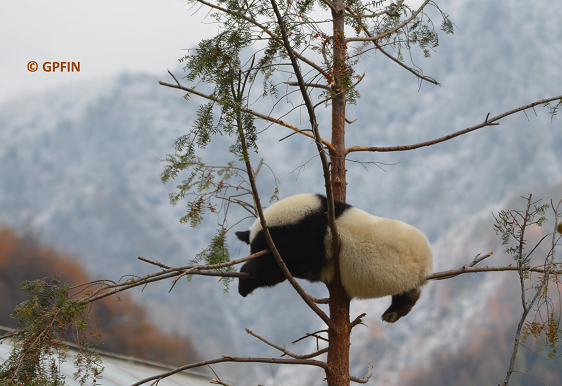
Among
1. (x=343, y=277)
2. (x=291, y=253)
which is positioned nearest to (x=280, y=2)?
(x=291, y=253)

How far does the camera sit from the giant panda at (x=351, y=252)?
2736 mm

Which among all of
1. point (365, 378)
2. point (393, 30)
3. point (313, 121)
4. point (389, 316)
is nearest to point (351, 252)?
point (389, 316)

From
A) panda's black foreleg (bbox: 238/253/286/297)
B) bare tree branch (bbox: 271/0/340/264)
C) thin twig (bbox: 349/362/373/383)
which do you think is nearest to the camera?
bare tree branch (bbox: 271/0/340/264)

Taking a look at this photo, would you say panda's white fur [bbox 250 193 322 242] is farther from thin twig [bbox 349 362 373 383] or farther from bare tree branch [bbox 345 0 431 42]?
bare tree branch [bbox 345 0 431 42]

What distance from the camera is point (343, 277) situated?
283 centimetres

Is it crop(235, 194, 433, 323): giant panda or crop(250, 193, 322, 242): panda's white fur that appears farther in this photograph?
crop(250, 193, 322, 242): panda's white fur

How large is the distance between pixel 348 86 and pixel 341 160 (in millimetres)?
1186

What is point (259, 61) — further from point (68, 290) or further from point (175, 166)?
point (68, 290)

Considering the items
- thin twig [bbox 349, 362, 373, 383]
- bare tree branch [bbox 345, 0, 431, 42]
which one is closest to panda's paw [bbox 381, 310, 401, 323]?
thin twig [bbox 349, 362, 373, 383]

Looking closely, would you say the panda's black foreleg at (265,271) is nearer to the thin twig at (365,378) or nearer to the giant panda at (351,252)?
the giant panda at (351,252)

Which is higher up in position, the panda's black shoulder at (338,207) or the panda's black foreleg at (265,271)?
the panda's black shoulder at (338,207)

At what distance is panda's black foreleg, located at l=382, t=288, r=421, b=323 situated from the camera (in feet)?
9.72

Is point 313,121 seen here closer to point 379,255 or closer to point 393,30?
point 379,255

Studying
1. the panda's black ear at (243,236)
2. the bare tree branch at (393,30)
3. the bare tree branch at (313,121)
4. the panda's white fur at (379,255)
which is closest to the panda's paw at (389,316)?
the panda's white fur at (379,255)
